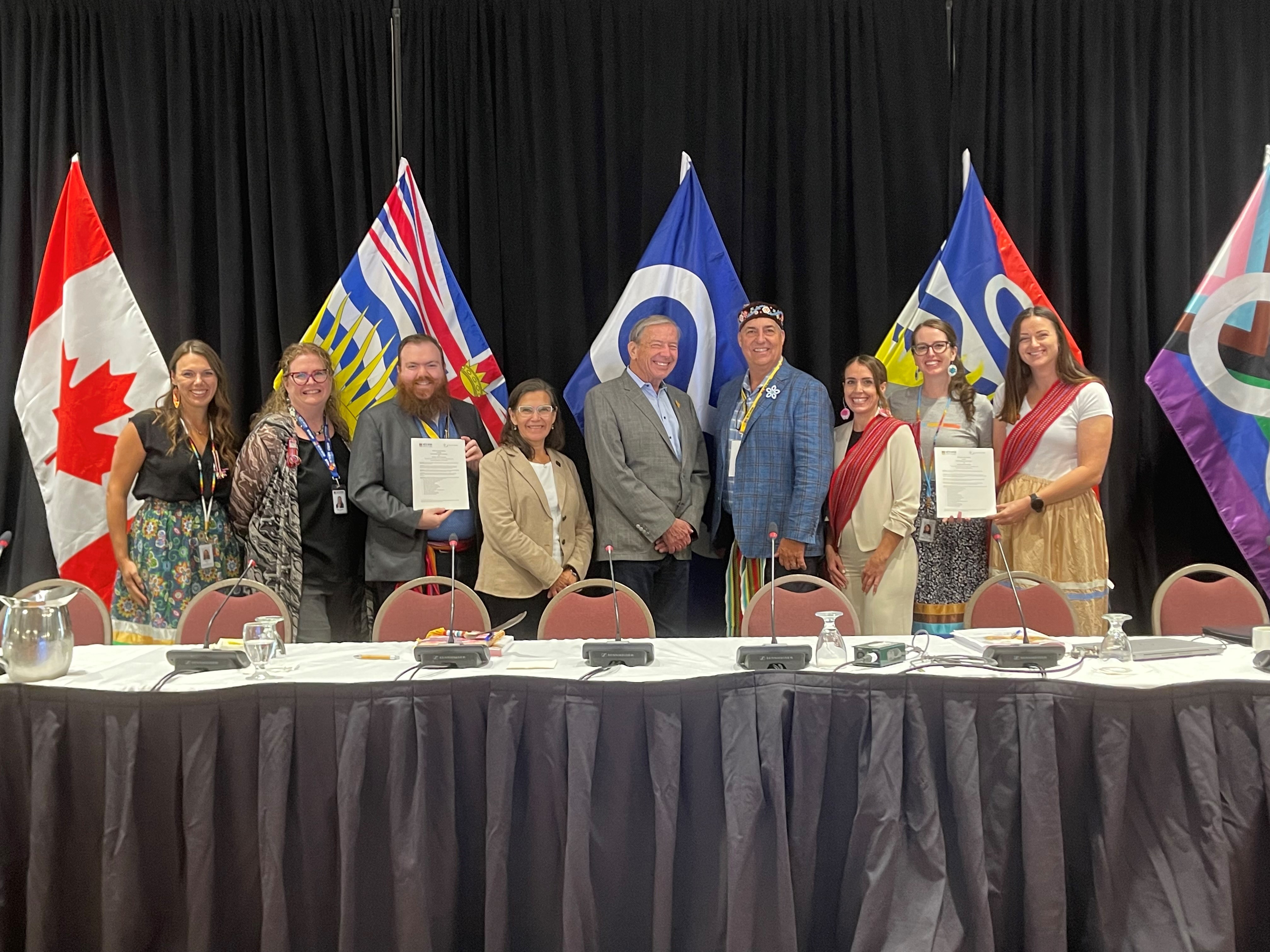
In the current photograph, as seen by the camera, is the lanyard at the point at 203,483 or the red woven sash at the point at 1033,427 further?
the lanyard at the point at 203,483

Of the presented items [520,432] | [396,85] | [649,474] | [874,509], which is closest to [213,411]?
[520,432]

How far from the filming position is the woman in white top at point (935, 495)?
3.74 meters

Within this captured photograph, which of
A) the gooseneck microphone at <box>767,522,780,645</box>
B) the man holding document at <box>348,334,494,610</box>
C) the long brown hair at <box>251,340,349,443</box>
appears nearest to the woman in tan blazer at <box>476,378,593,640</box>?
the man holding document at <box>348,334,494,610</box>

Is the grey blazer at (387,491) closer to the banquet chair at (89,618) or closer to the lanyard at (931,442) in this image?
the banquet chair at (89,618)

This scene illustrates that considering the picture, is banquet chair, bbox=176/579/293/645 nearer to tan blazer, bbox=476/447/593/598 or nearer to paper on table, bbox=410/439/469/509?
paper on table, bbox=410/439/469/509

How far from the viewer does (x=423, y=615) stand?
309 centimetres

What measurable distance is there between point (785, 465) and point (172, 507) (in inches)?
97.7

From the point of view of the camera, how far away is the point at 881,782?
2.00 m

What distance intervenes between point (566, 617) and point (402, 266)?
196cm

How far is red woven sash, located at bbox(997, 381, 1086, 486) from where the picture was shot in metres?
3.70

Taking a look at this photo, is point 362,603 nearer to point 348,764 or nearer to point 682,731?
point 348,764

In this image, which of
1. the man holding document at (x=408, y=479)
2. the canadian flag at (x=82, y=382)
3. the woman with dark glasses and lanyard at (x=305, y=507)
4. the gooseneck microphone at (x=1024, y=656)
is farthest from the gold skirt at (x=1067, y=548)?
the canadian flag at (x=82, y=382)

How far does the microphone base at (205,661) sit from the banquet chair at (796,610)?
4.82ft

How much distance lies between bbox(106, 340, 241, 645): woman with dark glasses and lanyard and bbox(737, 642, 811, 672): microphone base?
2.51 m
